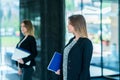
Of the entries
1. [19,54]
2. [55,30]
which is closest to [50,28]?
[55,30]

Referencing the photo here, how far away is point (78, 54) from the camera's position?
3.29 meters

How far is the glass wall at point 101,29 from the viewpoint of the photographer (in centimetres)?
985

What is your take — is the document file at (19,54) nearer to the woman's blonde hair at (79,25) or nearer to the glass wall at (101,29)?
the woman's blonde hair at (79,25)

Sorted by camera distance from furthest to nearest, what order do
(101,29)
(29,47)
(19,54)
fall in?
1. (101,29)
2. (29,47)
3. (19,54)

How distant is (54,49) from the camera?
25.9 ft

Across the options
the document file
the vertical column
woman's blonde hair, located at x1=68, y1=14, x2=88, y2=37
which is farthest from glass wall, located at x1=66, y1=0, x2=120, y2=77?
woman's blonde hair, located at x1=68, y1=14, x2=88, y2=37

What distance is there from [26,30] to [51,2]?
2.80 meters

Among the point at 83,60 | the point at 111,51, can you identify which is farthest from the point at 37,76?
the point at 83,60

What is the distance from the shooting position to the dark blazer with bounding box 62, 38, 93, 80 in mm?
3293

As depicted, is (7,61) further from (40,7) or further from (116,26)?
(116,26)

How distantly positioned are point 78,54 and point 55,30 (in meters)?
4.61

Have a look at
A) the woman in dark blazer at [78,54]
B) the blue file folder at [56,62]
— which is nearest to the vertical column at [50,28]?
the blue file folder at [56,62]

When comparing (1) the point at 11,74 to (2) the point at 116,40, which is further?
(2) the point at 116,40

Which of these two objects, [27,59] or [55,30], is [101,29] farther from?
[27,59]
